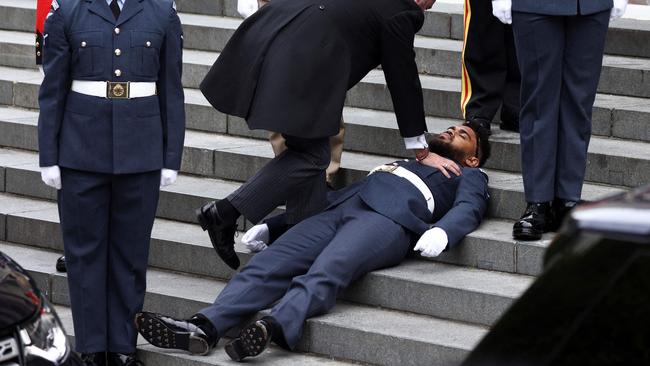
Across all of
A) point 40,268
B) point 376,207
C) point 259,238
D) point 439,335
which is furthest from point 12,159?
point 439,335

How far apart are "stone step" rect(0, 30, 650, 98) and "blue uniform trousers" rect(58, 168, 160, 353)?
9.63 ft

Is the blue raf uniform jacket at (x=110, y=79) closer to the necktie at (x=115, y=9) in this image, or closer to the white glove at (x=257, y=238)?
the necktie at (x=115, y=9)

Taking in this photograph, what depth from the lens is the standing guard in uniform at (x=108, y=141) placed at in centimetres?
586

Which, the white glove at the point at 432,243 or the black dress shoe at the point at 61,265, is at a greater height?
the white glove at the point at 432,243

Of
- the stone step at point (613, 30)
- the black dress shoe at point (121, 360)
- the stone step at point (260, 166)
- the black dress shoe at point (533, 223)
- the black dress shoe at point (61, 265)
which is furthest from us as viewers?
the stone step at point (613, 30)

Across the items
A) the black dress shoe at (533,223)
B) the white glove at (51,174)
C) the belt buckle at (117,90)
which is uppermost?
the belt buckle at (117,90)

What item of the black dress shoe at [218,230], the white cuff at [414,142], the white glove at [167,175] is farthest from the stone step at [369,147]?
the white glove at [167,175]

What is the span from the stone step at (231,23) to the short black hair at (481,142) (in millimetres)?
1665

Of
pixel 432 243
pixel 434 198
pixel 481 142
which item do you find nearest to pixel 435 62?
pixel 481 142

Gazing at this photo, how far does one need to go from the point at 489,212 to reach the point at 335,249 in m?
1.00

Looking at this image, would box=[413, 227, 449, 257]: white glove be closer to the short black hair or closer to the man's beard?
the man's beard

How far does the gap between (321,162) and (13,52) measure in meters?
4.22

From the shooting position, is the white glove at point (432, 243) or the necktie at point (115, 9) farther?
the white glove at point (432, 243)

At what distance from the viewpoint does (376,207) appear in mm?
6453
